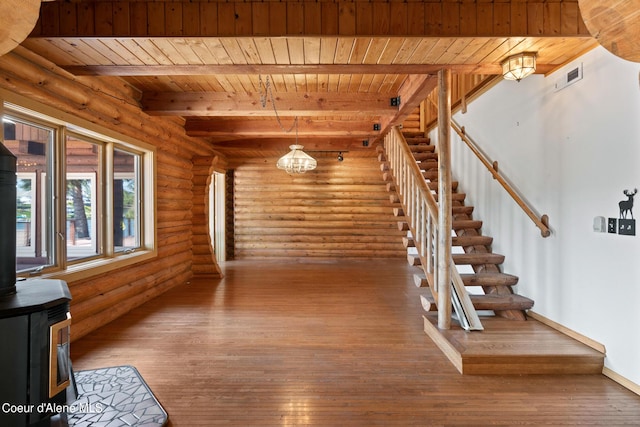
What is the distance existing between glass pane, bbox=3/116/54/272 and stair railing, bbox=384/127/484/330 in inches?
162

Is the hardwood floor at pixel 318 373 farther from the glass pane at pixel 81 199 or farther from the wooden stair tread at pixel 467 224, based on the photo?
the wooden stair tread at pixel 467 224

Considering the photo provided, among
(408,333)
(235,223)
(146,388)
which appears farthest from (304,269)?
(146,388)

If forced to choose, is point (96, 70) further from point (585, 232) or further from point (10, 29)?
point (585, 232)

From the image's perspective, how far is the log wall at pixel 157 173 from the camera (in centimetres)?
291

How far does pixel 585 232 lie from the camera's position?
9.82ft

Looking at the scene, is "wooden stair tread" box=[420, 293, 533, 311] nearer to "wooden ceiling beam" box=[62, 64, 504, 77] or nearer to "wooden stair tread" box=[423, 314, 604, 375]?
"wooden stair tread" box=[423, 314, 604, 375]

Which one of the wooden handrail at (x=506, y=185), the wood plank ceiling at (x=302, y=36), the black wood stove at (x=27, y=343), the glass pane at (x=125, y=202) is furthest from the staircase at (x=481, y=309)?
the glass pane at (x=125, y=202)

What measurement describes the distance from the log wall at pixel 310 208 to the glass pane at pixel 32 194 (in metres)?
5.78

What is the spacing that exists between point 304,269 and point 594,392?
5700mm

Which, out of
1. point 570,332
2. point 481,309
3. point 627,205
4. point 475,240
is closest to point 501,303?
point 481,309

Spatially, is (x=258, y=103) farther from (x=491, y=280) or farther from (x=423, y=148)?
(x=491, y=280)

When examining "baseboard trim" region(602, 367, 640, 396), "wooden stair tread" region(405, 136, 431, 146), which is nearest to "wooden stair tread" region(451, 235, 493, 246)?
"baseboard trim" region(602, 367, 640, 396)

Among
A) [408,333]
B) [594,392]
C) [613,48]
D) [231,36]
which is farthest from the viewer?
[408,333]

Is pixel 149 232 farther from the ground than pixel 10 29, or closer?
closer
